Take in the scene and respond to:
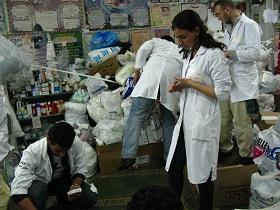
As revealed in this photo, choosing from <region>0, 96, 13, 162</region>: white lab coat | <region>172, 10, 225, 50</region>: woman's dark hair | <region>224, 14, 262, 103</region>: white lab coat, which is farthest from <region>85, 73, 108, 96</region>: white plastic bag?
<region>172, 10, 225, 50</region>: woman's dark hair

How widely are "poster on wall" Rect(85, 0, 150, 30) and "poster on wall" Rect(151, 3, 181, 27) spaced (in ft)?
0.21

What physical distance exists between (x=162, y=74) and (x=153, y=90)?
15 cm

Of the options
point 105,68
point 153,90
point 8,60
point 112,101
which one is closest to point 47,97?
point 105,68

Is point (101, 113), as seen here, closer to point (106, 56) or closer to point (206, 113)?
point (106, 56)

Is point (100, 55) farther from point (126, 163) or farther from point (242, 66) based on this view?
point (242, 66)

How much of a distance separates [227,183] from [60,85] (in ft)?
6.61

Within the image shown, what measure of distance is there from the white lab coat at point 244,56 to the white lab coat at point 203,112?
0.93 m

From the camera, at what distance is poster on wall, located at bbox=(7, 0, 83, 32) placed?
3.80 meters

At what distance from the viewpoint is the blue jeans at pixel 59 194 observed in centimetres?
227

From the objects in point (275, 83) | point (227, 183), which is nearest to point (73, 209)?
point (227, 183)

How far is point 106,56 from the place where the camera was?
3.85 m

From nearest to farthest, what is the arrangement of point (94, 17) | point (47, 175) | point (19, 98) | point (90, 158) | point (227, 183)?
1. point (47, 175)
2. point (227, 183)
3. point (90, 158)
4. point (19, 98)
5. point (94, 17)

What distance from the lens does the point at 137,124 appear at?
3238 millimetres

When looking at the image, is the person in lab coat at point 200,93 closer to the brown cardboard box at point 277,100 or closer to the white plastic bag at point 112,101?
the white plastic bag at point 112,101
